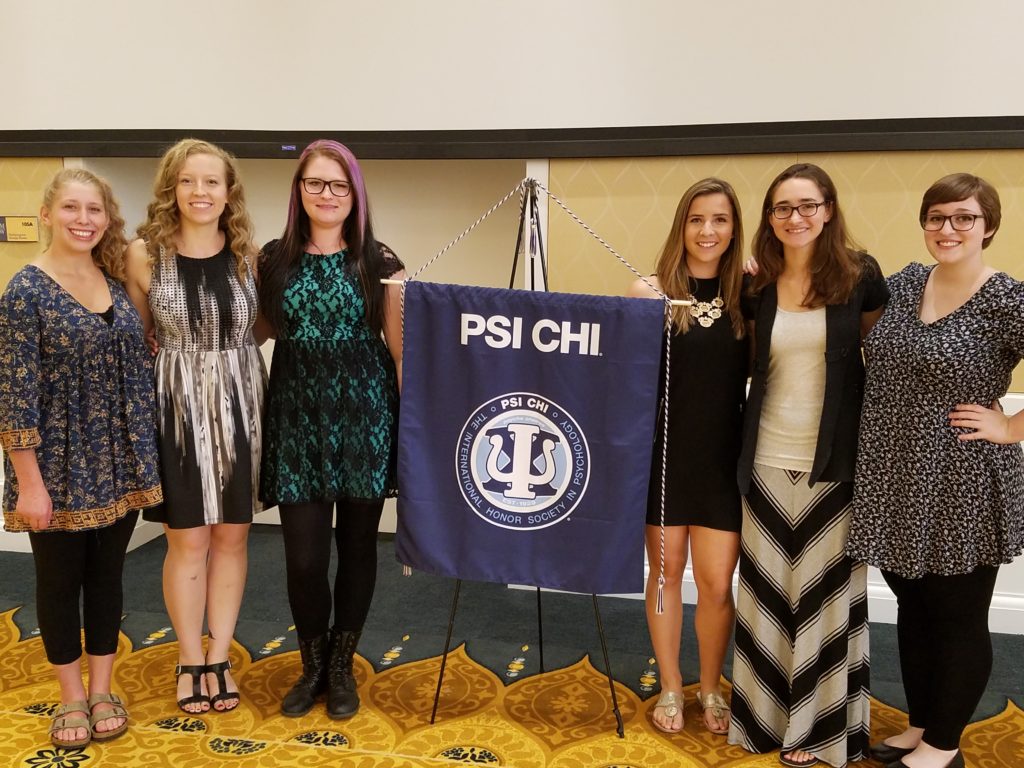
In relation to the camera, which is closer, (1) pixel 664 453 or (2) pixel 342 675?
(1) pixel 664 453

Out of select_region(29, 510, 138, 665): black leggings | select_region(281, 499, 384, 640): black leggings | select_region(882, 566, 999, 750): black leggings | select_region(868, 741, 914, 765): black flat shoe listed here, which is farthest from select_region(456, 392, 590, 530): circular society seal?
select_region(868, 741, 914, 765): black flat shoe

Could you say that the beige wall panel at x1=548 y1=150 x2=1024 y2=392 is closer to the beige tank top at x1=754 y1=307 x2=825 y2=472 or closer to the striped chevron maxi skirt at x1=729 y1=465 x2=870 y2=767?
the beige tank top at x1=754 y1=307 x2=825 y2=472

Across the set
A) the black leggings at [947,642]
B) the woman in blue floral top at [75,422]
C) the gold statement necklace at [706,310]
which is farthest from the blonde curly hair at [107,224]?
the black leggings at [947,642]

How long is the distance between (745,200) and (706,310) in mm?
1217

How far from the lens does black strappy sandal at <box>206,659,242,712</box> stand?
252cm

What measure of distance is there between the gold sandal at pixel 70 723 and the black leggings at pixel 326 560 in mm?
644

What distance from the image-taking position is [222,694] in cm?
254

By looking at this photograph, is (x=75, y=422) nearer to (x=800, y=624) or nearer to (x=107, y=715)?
(x=107, y=715)

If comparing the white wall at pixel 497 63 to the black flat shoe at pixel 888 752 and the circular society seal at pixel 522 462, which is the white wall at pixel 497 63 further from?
the black flat shoe at pixel 888 752

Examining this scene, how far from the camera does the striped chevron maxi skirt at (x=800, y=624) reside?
7.04ft

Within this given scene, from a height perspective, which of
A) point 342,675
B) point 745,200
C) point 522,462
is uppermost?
point 745,200

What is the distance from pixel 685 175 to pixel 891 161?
766 mm

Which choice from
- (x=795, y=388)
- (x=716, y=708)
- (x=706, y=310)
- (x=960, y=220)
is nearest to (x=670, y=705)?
(x=716, y=708)

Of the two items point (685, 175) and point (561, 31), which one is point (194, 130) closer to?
point (561, 31)
